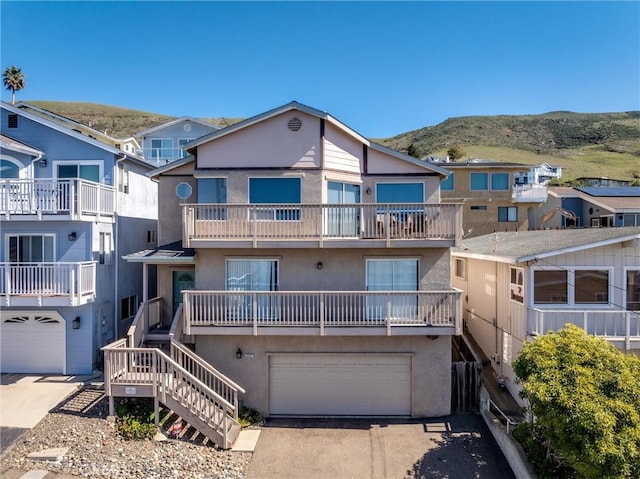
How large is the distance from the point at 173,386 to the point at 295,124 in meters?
8.86

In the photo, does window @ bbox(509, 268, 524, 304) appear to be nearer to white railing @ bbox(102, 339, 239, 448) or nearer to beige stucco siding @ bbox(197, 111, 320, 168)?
beige stucco siding @ bbox(197, 111, 320, 168)

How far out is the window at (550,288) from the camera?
1135 centimetres

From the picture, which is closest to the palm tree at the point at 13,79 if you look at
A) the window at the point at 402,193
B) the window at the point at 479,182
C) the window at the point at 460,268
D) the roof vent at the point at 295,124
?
the roof vent at the point at 295,124

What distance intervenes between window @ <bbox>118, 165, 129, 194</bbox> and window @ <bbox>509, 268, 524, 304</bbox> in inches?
614

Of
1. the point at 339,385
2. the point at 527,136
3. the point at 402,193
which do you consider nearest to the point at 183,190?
the point at 402,193

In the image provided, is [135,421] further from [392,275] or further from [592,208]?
[592,208]

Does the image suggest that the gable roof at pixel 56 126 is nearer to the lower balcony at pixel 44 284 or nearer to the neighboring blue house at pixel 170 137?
the lower balcony at pixel 44 284

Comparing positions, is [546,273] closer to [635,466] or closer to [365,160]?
[635,466]

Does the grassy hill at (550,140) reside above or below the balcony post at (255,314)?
above

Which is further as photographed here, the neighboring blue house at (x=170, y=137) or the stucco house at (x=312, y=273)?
the neighboring blue house at (x=170, y=137)

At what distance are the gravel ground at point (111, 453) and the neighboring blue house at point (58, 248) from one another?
347cm

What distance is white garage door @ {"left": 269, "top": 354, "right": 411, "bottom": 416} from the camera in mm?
11797

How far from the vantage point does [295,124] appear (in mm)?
12305

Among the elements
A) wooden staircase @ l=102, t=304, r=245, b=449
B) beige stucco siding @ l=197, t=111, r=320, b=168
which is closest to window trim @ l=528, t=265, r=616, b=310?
beige stucco siding @ l=197, t=111, r=320, b=168
